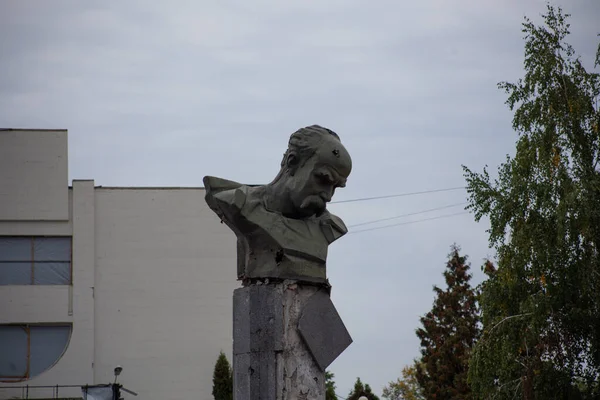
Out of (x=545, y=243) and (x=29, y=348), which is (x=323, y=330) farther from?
(x=29, y=348)

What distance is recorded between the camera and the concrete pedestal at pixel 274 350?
29.4 feet

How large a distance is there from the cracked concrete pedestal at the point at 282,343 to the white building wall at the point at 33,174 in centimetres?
2694

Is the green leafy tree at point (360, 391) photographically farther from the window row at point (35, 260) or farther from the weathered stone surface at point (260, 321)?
the weathered stone surface at point (260, 321)

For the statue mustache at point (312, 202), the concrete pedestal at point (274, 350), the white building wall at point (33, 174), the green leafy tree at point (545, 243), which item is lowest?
the concrete pedestal at point (274, 350)

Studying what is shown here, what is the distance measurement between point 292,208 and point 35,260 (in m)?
27.5

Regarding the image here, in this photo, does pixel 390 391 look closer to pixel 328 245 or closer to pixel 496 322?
pixel 496 322

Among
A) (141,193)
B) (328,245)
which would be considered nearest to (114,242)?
(141,193)

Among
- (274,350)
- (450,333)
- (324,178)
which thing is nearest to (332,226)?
(324,178)

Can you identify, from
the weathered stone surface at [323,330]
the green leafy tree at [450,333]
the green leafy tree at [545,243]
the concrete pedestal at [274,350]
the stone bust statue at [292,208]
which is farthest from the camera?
the green leafy tree at [450,333]

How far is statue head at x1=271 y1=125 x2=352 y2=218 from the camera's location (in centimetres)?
920

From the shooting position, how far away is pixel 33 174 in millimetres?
35250

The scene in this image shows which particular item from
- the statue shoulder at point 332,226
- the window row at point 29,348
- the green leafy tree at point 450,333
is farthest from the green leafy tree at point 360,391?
the statue shoulder at point 332,226

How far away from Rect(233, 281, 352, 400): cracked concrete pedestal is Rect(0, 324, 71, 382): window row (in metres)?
27.1

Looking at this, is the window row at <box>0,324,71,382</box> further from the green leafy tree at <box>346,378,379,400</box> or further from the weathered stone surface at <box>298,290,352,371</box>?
the weathered stone surface at <box>298,290,352,371</box>
